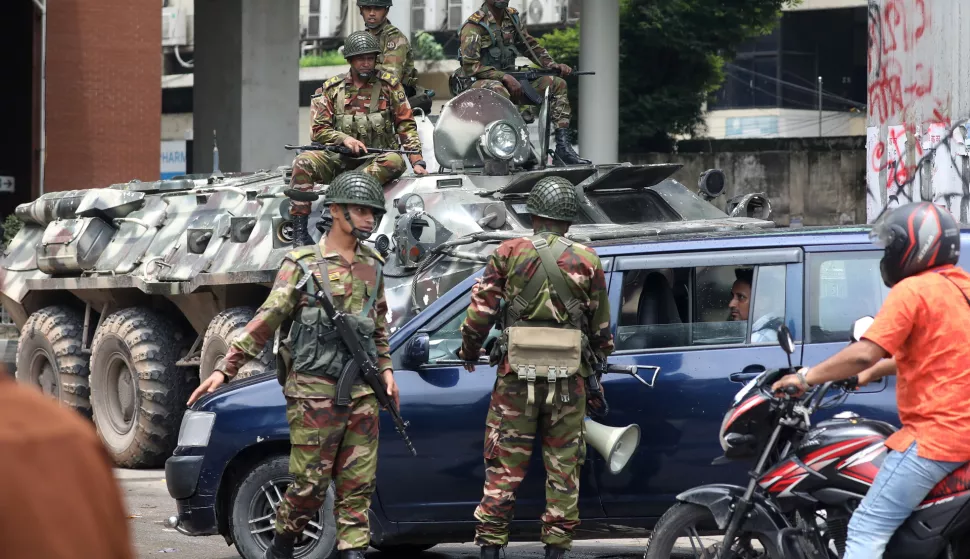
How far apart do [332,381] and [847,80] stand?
4263 centimetres

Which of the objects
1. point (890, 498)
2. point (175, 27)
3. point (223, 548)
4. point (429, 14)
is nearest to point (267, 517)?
point (223, 548)

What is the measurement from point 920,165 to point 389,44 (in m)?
5.43

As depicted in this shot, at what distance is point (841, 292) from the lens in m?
6.70

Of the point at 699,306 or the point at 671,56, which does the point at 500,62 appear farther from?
the point at 671,56

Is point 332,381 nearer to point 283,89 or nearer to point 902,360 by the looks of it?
point 902,360

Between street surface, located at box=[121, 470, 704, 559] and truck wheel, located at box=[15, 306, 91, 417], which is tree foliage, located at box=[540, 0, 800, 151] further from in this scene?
street surface, located at box=[121, 470, 704, 559]

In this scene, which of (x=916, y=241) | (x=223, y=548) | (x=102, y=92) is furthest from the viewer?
(x=102, y=92)

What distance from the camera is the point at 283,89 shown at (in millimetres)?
24047

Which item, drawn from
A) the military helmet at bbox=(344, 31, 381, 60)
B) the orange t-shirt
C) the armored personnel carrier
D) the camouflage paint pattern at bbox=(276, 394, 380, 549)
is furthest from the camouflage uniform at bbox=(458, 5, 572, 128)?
the orange t-shirt

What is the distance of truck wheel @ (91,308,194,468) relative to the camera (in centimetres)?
1178

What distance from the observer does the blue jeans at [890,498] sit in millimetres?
4883

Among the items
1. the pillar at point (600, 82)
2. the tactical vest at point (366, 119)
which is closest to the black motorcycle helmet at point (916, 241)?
the tactical vest at point (366, 119)

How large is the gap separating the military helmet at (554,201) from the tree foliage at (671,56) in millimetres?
21576

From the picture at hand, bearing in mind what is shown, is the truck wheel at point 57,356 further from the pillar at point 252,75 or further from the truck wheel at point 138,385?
the pillar at point 252,75
